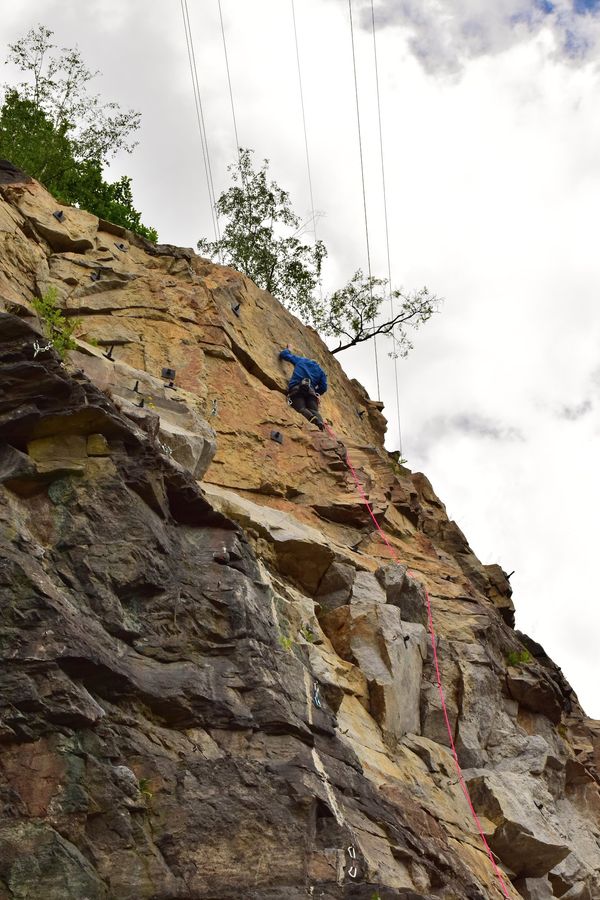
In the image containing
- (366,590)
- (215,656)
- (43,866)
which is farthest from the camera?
(366,590)

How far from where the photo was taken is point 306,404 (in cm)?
1989

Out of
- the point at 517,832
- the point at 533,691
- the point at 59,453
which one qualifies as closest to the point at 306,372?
the point at 533,691

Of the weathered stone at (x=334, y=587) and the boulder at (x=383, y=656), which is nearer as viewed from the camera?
the boulder at (x=383, y=656)

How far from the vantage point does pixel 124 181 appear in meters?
30.0

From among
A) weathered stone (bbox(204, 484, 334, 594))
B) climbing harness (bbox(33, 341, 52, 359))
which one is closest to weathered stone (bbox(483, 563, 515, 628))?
weathered stone (bbox(204, 484, 334, 594))

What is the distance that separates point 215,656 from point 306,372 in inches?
420

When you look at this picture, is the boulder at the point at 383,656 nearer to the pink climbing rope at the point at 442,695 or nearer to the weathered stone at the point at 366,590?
the weathered stone at the point at 366,590

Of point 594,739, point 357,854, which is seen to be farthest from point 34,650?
point 594,739

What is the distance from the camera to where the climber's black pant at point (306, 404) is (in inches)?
773

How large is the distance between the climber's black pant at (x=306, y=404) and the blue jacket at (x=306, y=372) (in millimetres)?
222

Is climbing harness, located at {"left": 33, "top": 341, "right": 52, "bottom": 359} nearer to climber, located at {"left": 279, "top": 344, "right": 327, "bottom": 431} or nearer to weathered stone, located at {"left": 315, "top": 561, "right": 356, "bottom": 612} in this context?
weathered stone, located at {"left": 315, "top": 561, "right": 356, "bottom": 612}

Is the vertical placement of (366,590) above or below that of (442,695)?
above

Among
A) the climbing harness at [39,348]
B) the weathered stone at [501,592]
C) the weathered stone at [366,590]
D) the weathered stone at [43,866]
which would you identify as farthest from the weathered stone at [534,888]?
the climbing harness at [39,348]

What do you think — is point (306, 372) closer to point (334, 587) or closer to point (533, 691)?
point (334, 587)
